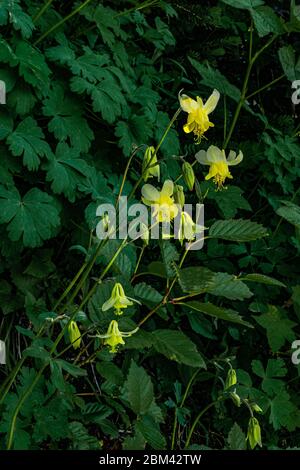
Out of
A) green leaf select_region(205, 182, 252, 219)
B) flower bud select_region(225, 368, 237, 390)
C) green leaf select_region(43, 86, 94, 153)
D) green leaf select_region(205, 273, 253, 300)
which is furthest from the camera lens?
green leaf select_region(205, 182, 252, 219)

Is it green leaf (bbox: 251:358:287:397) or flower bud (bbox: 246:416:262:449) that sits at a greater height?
flower bud (bbox: 246:416:262:449)

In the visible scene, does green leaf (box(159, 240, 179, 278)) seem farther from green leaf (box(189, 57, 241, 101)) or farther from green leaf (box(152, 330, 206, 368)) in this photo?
green leaf (box(189, 57, 241, 101))

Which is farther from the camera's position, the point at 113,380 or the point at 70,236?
the point at 70,236

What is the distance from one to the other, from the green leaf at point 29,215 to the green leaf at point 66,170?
1.8 inches

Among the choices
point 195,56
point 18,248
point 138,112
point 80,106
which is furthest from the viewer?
point 195,56

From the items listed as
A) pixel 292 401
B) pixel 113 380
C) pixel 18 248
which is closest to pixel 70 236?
pixel 18 248

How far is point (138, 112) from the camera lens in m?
2.24

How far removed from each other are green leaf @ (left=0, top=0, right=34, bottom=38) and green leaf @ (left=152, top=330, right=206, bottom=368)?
0.87 meters

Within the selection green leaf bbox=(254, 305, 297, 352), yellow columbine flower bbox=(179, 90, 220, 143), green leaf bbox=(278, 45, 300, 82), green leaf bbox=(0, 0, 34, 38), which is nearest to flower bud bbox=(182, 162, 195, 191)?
yellow columbine flower bbox=(179, 90, 220, 143)

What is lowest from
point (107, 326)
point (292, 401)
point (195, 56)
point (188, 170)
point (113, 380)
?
point (292, 401)

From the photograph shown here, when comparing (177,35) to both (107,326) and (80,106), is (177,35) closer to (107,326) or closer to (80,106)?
(80,106)

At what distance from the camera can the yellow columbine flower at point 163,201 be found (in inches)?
58.9

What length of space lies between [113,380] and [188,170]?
0.50 m

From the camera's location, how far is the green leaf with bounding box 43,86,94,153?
2.02 meters
